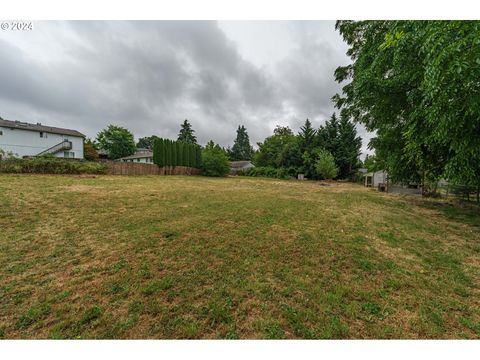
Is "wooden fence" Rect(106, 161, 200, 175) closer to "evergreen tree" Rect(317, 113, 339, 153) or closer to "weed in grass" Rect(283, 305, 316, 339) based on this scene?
"evergreen tree" Rect(317, 113, 339, 153)

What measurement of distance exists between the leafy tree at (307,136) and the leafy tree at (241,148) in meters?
30.8

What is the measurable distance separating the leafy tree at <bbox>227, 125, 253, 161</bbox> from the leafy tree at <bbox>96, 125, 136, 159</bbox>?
29881mm

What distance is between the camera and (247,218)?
18.9 ft

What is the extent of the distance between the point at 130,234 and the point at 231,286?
283cm

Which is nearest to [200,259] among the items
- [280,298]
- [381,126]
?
[280,298]

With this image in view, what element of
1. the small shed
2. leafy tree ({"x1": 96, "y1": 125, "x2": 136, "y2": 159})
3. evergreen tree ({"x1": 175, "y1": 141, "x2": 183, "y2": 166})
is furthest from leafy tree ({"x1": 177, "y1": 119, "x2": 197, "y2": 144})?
the small shed

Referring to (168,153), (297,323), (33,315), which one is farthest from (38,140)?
(297,323)

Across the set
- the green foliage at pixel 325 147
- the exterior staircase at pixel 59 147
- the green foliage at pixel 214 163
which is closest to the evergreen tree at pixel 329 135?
the green foliage at pixel 325 147

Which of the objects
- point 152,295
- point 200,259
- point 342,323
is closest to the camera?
point 342,323

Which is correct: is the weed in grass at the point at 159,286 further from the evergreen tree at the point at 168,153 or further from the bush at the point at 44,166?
the evergreen tree at the point at 168,153

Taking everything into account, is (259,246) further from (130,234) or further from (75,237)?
(75,237)

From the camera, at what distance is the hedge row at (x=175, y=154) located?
948 inches

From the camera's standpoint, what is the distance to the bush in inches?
520

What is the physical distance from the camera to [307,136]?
31.4 meters
